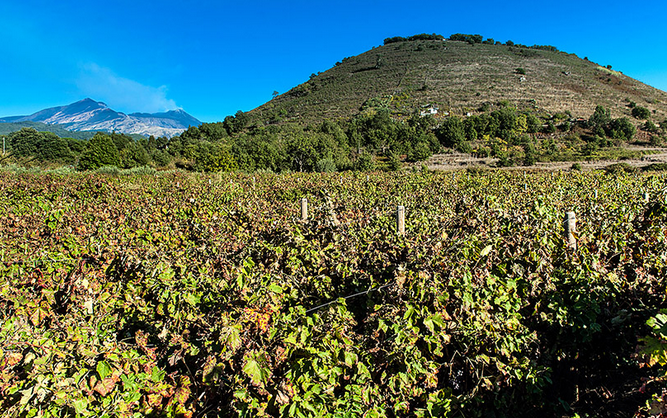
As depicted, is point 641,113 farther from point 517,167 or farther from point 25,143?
point 25,143

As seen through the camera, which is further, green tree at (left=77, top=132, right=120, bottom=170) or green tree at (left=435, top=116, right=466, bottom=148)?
green tree at (left=435, top=116, right=466, bottom=148)

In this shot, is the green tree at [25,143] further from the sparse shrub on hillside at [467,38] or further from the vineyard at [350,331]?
the sparse shrub on hillside at [467,38]

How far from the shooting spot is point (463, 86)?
66.0 meters

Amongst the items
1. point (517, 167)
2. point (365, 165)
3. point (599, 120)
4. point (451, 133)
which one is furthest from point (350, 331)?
point (599, 120)

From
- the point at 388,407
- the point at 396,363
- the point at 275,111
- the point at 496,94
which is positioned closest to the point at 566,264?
the point at 396,363

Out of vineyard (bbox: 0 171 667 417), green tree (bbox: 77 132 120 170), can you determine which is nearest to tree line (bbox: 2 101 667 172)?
green tree (bbox: 77 132 120 170)

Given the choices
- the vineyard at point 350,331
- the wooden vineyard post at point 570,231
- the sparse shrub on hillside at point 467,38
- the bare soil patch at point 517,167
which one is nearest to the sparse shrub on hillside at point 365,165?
the bare soil patch at point 517,167

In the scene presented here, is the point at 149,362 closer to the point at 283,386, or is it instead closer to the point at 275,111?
the point at 283,386

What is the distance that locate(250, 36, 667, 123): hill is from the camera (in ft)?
191

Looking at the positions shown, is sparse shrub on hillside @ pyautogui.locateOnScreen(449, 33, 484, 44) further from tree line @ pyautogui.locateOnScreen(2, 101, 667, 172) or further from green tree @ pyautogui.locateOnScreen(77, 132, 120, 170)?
green tree @ pyautogui.locateOnScreen(77, 132, 120, 170)

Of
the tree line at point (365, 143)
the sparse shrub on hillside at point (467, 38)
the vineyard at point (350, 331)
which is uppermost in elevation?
the sparse shrub on hillside at point (467, 38)

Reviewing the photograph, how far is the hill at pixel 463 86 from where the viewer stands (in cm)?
5819

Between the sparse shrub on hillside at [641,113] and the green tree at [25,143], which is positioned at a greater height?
the sparse shrub on hillside at [641,113]

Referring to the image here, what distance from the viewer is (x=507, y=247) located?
2.71 m
